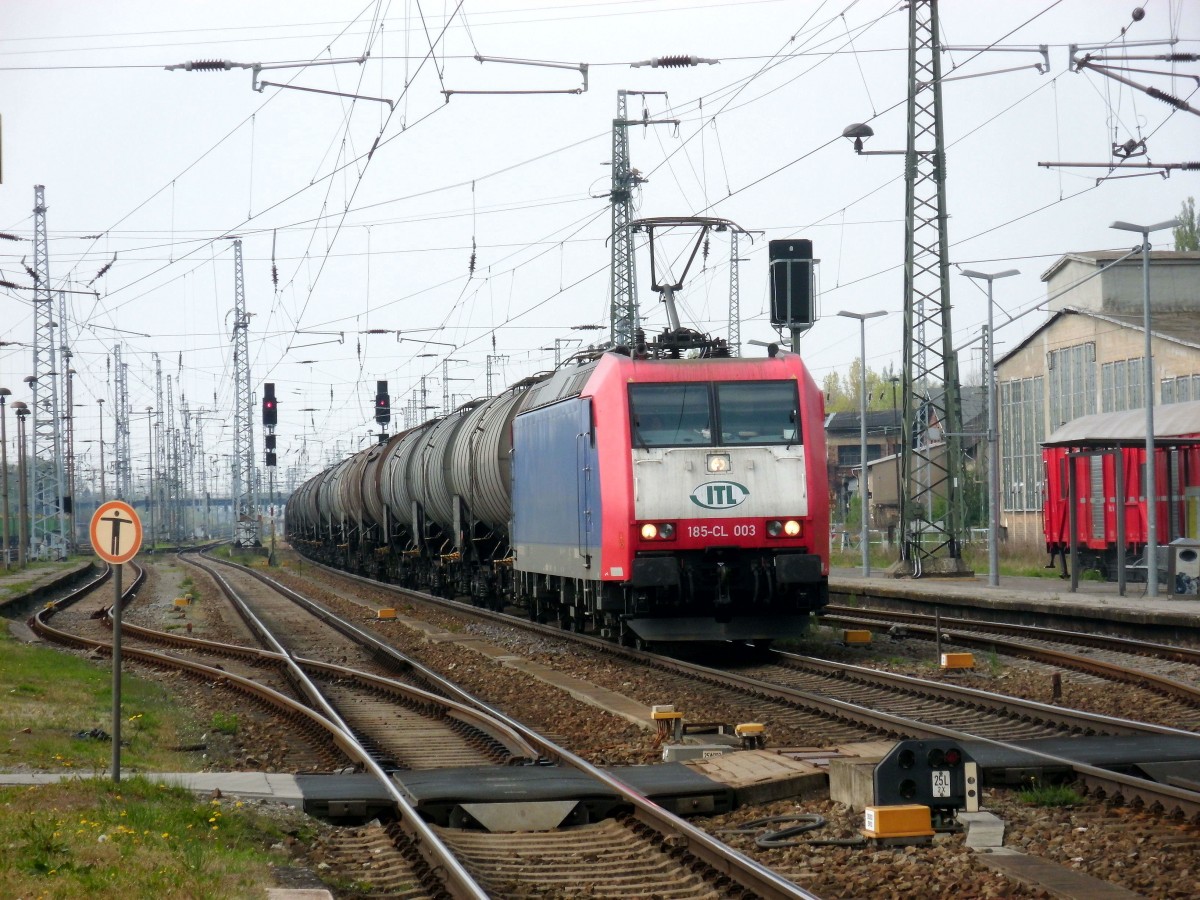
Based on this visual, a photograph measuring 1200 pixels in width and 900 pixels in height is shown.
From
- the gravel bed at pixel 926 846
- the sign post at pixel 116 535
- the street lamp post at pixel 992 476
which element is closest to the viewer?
the gravel bed at pixel 926 846

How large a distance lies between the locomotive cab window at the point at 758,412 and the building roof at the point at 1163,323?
2800 cm

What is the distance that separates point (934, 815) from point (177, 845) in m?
3.98

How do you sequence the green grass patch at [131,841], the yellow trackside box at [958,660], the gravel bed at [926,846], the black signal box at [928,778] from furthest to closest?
the yellow trackside box at [958,660] → the black signal box at [928,778] → the gravel bed at [926,846] → the green grass patch at [131,841]

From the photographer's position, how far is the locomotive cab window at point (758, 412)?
53.8 feet

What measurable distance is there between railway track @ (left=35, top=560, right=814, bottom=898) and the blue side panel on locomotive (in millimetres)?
2411

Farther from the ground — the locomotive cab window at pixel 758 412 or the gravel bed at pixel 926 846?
the locomotive cab window at pixel 758 412

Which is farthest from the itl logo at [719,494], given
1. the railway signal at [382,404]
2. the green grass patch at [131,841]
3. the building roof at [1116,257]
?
the building roof at [1116,257]

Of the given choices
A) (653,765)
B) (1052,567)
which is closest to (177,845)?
(653,765)

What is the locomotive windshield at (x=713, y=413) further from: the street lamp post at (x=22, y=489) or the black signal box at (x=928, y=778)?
the street lamp post at (x=22, y=489)

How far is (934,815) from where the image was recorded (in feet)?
26.7

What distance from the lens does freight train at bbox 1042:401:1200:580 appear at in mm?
27281

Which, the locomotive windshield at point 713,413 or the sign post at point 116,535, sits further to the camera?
the locomotive windshield at point 713,413

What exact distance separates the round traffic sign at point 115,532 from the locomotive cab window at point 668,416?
651cm

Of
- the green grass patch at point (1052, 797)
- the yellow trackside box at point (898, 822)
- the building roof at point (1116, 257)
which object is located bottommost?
the green grass patch at point (1052, 797)
